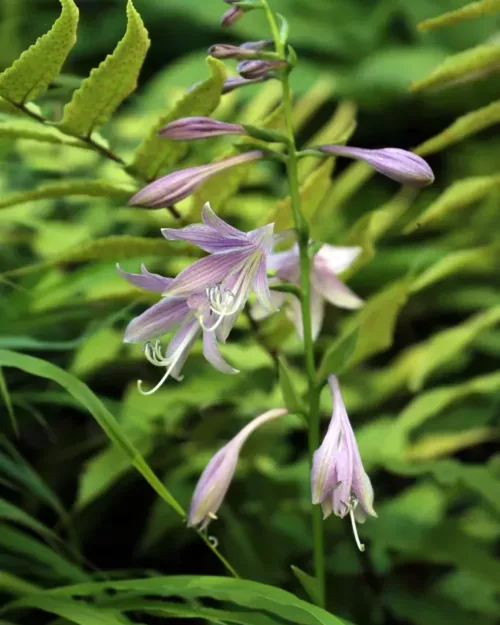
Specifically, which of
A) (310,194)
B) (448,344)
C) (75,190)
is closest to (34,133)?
(75,190)

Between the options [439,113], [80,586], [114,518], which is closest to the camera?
[80,586]

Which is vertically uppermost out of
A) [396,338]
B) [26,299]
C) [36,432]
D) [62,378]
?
[62,378]

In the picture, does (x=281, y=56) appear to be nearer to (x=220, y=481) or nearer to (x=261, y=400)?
(x=220, y=481)

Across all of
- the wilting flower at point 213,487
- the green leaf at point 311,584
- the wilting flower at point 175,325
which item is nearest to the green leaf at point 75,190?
the wilting flower at point 175,325

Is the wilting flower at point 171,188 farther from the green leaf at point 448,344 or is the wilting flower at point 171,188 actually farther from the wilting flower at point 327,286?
the green leaf at point 448,344

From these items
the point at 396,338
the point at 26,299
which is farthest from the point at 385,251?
the point at 26,299

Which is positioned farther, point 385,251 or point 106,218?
point 385,251

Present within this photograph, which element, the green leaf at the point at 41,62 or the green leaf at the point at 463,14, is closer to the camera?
the green leaf at the point at 41,62
